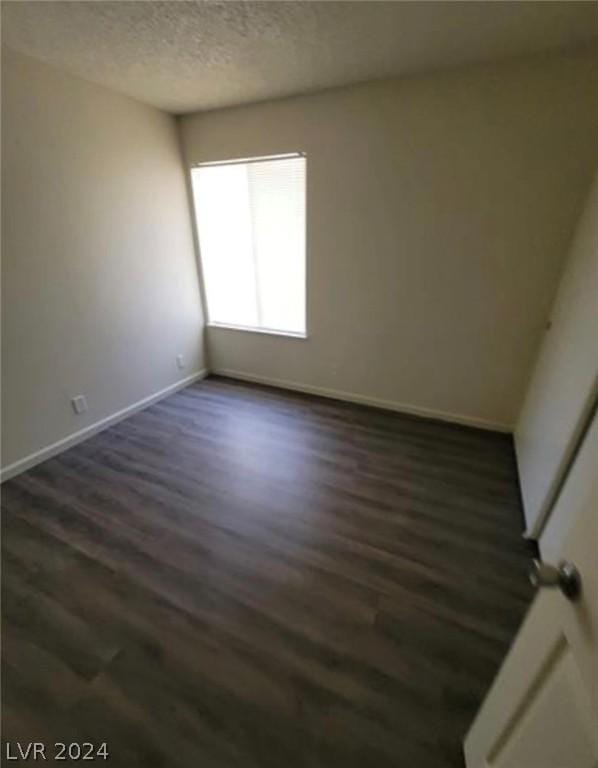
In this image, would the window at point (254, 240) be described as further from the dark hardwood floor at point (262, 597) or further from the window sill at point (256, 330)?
the dark hardwood floor at point (262, 597)

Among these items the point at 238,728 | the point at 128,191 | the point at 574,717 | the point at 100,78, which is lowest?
the point at 238,728

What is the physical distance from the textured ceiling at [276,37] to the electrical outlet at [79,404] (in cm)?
197

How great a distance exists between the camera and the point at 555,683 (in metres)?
0.66

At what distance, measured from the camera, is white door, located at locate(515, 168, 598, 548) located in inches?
59.3

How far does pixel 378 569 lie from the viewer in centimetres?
163

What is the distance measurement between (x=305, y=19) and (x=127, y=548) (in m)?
2.58

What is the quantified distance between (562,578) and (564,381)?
140 centimetres

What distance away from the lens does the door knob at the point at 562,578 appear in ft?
2.01

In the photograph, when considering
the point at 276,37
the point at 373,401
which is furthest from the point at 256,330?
the point at 276,37

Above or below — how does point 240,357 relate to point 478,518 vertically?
above

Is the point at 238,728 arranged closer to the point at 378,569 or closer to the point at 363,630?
the point at 363,630

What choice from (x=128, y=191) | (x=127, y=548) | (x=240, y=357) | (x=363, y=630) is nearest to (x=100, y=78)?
(x=128, y=191)

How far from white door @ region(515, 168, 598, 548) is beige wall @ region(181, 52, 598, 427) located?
24cm

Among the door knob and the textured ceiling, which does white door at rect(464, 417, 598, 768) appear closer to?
the door knob
